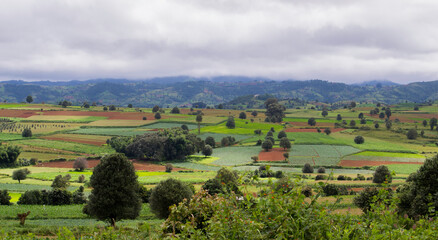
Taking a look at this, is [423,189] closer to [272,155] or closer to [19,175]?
[19,175]

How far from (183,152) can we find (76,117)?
239 ft

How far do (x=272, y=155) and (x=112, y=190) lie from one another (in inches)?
2672

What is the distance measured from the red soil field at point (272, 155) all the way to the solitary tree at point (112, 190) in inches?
2383

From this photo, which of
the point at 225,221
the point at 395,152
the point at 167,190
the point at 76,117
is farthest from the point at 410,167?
the point at 76,117

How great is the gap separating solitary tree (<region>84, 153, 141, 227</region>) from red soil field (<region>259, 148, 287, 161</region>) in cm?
6053

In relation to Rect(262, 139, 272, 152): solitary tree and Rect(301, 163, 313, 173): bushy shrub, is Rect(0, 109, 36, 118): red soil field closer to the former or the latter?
Rect(262, 139, 272, 152): solitary tree

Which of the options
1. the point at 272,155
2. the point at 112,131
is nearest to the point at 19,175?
the point at 272,155

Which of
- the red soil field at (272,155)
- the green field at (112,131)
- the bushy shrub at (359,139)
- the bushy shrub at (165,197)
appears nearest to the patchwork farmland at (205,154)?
the red soil field at (272,155)

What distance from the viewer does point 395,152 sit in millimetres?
97250

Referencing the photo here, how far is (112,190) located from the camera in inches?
Result: 1260

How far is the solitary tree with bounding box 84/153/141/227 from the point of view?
31.9 m

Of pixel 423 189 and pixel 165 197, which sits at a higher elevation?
pixel 423 189

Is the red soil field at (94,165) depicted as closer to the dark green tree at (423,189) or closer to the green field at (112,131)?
the green field at (112,131)

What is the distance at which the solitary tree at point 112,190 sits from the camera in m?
31.9
